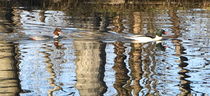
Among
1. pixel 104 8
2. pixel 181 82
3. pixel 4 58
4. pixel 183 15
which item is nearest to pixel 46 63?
pixel 4 58

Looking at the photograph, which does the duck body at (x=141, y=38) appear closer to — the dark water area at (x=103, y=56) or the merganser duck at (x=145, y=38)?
the merganser duck at (x=145, y=38)

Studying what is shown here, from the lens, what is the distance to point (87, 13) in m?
23.1

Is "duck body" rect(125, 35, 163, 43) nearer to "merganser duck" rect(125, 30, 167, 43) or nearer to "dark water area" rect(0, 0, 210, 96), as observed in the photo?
"merganser duck" rect(125, 30, 167, 43)

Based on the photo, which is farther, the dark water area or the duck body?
the duck body

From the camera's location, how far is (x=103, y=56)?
955cm

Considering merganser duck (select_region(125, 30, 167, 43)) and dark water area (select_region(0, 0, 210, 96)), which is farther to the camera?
merganser duck (select_region(125, 30, 167, 43))

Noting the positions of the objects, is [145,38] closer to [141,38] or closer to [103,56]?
[141,38]

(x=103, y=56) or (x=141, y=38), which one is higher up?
(x=103, y=56)

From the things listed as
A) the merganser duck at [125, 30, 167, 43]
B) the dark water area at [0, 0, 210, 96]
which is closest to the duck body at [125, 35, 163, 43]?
the merganser duck at [125, 30, 167, 43]

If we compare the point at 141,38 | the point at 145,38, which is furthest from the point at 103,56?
the point at 145,38

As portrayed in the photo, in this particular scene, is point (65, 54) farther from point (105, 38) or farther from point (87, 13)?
point (87, 13)

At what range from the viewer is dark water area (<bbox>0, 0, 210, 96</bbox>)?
814cm

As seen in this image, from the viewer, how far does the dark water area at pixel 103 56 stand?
26.7ft

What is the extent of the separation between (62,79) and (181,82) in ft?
6.17
